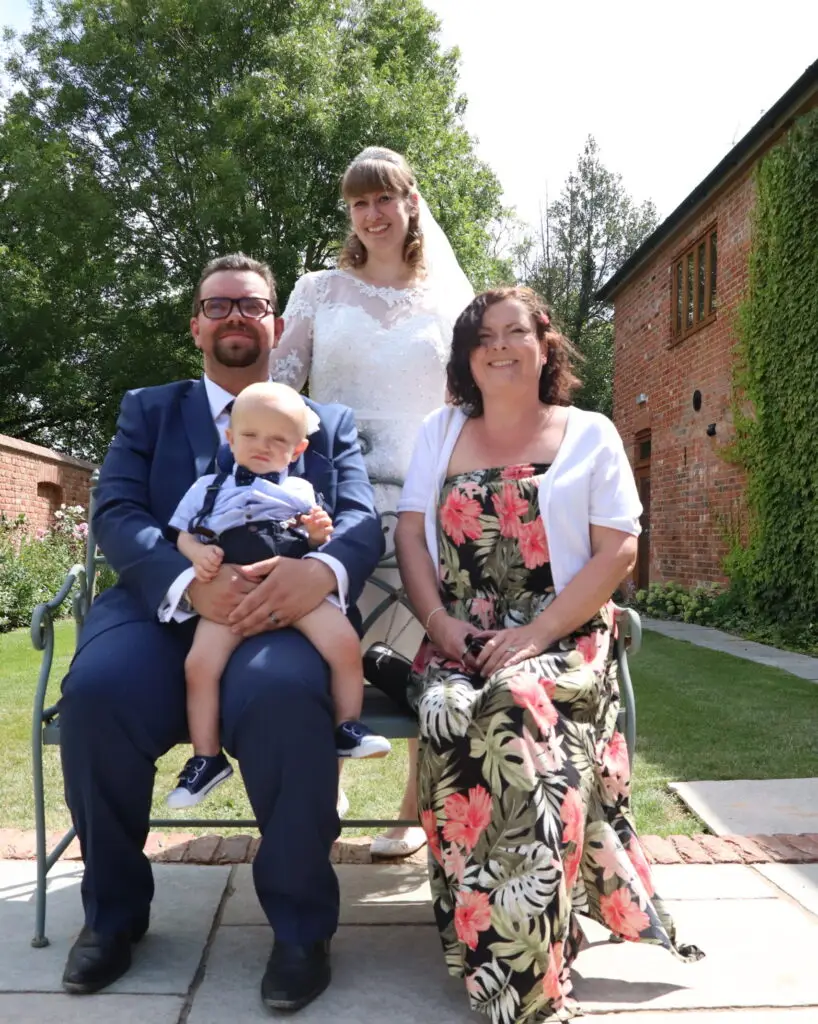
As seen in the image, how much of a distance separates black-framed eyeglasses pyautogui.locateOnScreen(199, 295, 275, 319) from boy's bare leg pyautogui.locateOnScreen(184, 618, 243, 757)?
108cm

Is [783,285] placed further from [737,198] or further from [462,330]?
[462,330]

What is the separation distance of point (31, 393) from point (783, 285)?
1799cm

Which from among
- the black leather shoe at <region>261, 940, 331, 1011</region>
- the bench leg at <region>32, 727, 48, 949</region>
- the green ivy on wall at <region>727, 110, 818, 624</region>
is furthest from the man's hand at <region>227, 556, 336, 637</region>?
the green ivy on wall at <region>727, 110, 818, 624</region>

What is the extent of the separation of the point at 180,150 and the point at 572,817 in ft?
61.5

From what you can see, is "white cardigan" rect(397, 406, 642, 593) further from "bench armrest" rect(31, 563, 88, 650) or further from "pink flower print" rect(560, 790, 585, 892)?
"bench armrest" rect(31, 563, 88, 650)

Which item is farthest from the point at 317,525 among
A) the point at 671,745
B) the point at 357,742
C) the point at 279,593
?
the point at 671,745

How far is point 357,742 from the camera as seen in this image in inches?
95.1

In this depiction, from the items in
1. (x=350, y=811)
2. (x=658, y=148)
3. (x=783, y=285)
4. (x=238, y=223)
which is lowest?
(x=350, y=811)

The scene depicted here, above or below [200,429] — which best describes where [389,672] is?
below

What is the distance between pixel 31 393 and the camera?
22.8 m

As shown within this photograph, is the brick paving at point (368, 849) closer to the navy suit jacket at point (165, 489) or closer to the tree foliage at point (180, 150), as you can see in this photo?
the navy suit jacket at point (165, 489)

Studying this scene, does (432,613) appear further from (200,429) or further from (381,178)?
(381,178)

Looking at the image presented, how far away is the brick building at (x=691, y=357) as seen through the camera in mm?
11688

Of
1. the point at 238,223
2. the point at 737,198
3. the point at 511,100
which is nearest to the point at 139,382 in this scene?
the point at 238,223
